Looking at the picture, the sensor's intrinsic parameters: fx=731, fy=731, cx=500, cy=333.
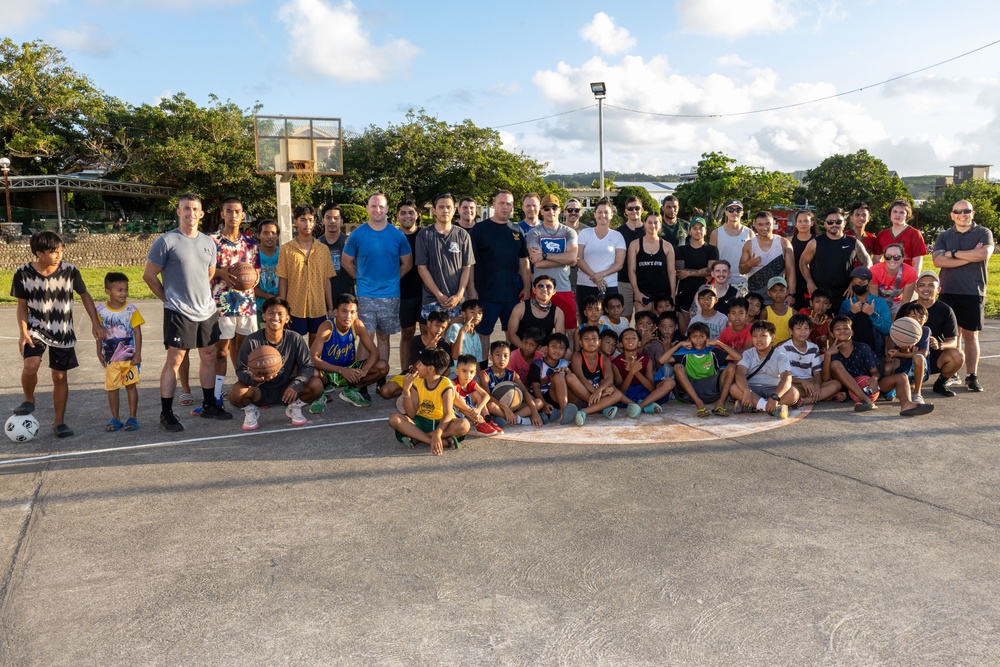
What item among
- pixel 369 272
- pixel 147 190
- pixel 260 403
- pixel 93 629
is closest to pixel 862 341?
pixel 369 272

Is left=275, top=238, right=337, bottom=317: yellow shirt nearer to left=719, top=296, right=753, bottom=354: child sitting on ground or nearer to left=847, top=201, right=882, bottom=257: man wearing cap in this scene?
left=719, top=296, right=753, bottom=354: child sitting on ground

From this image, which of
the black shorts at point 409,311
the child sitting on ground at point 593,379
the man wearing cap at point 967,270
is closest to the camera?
the child sitting on ground at point 593,379

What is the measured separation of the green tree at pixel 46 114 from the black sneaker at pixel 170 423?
120ft

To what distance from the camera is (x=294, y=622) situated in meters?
3.14

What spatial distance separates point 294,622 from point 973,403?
6.63 meters

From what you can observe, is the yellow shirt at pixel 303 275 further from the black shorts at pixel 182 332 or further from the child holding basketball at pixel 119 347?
the child holding basketball at pixel 119 347

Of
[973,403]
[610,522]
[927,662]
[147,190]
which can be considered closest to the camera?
[927,662]

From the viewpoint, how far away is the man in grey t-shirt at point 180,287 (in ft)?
20.1

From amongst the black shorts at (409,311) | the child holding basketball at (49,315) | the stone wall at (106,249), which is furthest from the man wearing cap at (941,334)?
the stone wall at (106,249)

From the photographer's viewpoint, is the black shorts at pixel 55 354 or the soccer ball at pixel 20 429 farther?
the black shorts at pixel 55 354

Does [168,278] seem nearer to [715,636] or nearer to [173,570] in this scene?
[173,570]

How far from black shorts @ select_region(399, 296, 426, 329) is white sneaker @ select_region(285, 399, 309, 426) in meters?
1.59

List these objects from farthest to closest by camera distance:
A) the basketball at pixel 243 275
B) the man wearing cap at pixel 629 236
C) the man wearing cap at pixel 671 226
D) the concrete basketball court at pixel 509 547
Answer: the man wearing cap at pixel 671 226 → the man wearing cap at pixel 629 236 → the basketball at pixel 243 275 → the concrete basketball court at pixel 509 547

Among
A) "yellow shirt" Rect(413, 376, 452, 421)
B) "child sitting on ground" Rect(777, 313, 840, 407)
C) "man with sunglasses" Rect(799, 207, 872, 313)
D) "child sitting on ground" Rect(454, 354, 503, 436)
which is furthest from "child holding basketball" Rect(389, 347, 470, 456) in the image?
"man with sunglasses" Rect(799, 207, 872, 313)
